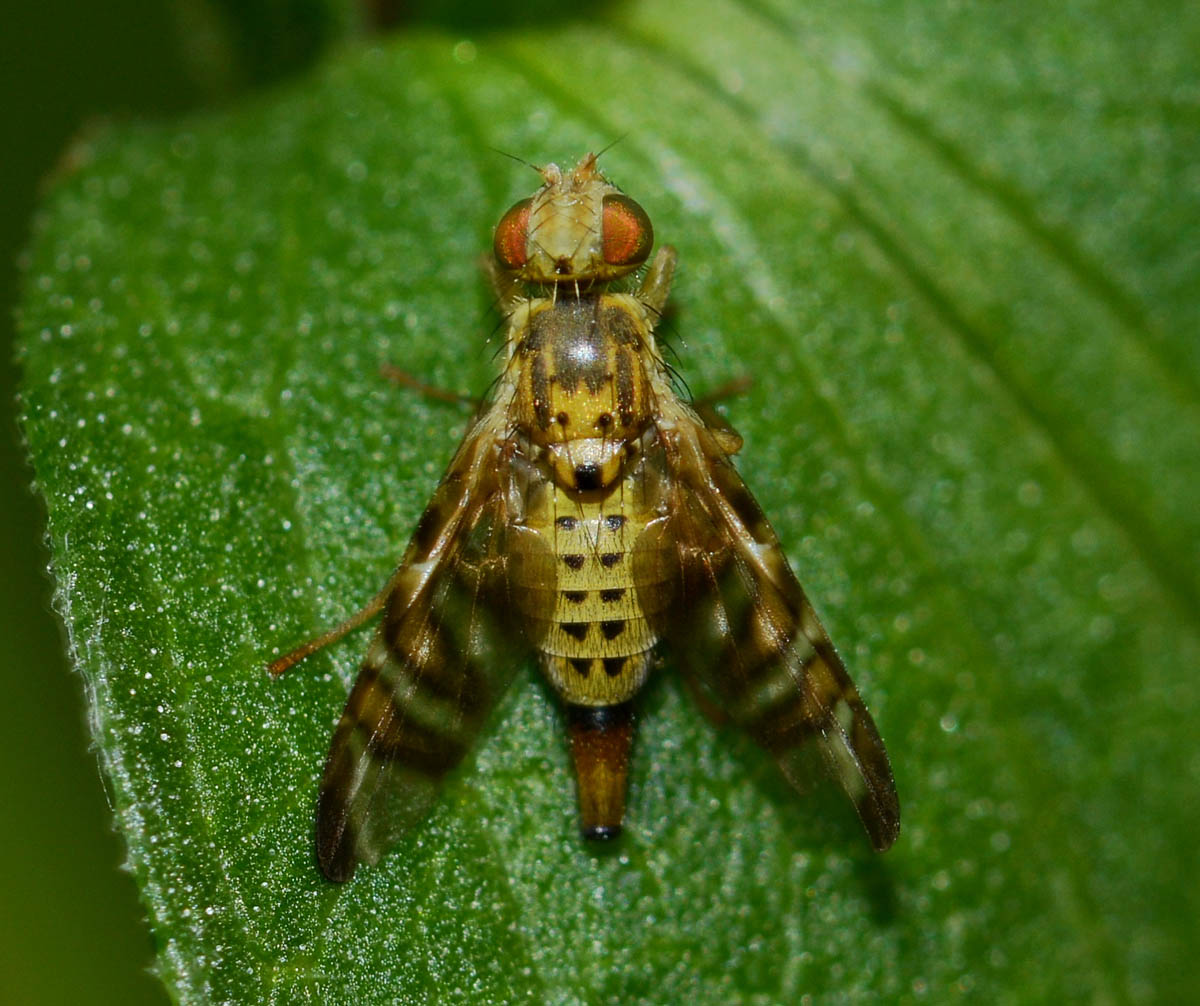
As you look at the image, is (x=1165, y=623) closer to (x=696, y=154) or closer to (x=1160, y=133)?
(x=1160, y=133)

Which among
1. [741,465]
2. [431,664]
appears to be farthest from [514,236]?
[431,664]

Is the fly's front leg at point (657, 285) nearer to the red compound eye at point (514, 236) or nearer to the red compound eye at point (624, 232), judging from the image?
the red compound eye at point (624, 232)

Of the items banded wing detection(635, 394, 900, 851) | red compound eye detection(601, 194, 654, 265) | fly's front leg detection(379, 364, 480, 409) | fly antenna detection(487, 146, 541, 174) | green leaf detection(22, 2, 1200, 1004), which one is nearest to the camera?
green leaf detection(22, 2, 1200, 1004)

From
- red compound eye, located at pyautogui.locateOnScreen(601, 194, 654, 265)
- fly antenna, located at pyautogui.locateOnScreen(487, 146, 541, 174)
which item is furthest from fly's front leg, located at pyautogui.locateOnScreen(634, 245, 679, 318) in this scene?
fly antenna, located at pyautogui.locateOnScreen(487, 146, 541, 174)

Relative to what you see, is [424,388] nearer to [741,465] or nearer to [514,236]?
[514,236]

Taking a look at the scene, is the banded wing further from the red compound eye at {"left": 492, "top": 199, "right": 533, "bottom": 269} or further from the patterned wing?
the red compound eye at {"left": 492, "top": 199, "right": 533, "bottom": 269}

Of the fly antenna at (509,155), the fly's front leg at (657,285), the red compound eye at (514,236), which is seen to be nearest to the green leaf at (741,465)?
the fly antenna at (509,155)
